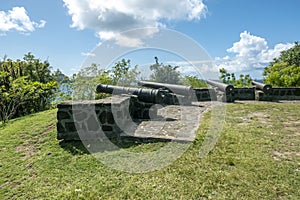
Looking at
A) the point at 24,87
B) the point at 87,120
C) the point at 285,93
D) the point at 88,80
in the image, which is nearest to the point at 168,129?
the point at 87,120

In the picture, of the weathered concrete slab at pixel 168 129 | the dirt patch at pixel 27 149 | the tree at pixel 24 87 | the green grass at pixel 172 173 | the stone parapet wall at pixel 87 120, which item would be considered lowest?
the green grass at pixel 172 173

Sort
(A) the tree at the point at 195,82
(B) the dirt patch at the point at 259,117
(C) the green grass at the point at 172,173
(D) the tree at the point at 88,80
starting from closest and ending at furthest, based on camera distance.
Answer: (C) the green grass at the point at 172,173, (B) the dirt patch at the point at 259,117, (D) the tree at the point at 88,80, (A) the tree at the point at 195,82

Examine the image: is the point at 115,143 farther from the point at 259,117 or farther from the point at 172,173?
the point at 259,117

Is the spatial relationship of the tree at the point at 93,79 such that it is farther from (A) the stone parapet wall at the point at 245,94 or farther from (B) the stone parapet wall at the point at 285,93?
(B) the stone parapet wall at the point at 285,93

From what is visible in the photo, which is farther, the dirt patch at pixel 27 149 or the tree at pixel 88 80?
the tree at pixel 88 80

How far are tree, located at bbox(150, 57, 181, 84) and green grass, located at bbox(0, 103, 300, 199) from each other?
18.8 feet

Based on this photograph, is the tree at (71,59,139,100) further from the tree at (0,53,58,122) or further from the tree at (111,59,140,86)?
the tree at (0,53,58,122)

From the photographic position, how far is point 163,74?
384 inches

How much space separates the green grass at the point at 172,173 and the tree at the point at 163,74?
18.8ft

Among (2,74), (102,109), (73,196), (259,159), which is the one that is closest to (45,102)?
(2,74)

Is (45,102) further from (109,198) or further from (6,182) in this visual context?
(109,198)

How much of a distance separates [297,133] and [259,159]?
1841 millimetres

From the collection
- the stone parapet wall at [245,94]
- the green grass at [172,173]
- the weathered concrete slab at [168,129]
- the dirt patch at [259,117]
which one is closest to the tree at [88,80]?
the weathered concrete slab at [168,129]

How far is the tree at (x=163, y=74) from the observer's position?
31.9ft
